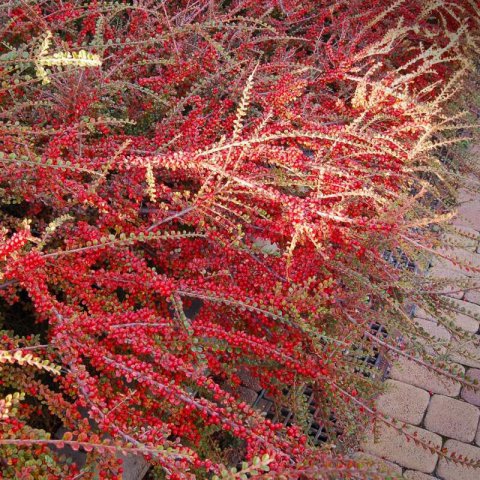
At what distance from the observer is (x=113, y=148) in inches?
60.1

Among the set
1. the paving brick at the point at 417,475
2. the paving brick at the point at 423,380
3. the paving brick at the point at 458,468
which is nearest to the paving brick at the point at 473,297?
the paving brick at the point at 423,380

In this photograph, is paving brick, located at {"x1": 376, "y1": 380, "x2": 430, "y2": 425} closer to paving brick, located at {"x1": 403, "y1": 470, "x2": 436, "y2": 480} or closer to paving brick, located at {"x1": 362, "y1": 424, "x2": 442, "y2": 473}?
paving brick, located at {"x1": 362, "y1": 424, "x2": 442, "y2": 473}

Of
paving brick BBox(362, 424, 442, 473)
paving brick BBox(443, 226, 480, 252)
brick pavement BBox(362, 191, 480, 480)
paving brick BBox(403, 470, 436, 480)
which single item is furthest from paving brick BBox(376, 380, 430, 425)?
paving brick BBox(443, 226, 480, 252)

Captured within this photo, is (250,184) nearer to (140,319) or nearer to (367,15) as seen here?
(140,319)

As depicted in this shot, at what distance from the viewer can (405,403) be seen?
2465 millimetres

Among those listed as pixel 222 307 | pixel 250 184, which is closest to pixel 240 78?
pixel 250 184

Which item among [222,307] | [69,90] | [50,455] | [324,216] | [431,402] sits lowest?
[431,402]

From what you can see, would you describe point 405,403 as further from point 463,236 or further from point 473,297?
point 463,236

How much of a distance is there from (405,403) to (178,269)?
1387 millimetres

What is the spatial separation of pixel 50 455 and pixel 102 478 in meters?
0.12

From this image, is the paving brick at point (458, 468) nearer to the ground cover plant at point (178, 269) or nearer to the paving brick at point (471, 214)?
the ground cover plant at point (178, 269)

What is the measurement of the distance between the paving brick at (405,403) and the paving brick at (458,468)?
16 cm

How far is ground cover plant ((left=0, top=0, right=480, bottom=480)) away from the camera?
3.65 feet

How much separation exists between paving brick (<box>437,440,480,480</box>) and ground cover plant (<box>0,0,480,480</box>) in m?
0.79
